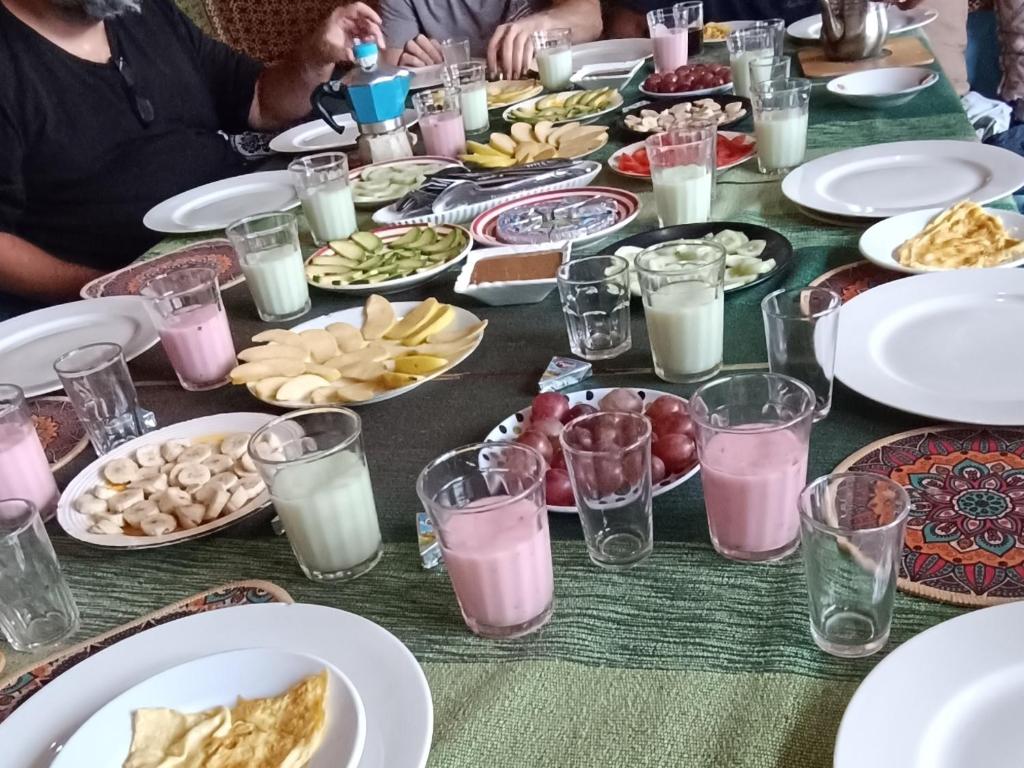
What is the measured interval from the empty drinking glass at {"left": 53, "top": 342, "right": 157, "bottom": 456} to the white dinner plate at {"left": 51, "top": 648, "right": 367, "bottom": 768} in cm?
50

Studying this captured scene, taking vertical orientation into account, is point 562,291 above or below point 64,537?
above

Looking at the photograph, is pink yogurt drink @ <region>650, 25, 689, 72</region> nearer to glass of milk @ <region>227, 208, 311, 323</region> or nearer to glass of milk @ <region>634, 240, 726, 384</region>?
glass of milk @ <region>227, 208, 311, 323</region>

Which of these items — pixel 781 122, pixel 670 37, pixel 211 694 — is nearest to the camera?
pixel 211 694

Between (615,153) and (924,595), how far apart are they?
48.6 inches

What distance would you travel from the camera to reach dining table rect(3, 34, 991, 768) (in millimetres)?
635

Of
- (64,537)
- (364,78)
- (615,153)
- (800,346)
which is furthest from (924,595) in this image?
(364,78)

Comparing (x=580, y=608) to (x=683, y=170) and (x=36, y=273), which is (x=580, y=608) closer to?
(x=683, y=170)

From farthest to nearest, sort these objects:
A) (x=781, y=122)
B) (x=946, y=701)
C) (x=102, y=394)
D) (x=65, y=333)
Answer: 1. (x=781, y=122)
2. (x=65, y=333)
3. (x=102, y=394)
4. (x=946, y=701)

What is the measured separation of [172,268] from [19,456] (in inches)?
28.0

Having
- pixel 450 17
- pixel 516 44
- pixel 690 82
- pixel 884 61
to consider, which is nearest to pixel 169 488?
pixel 690 82

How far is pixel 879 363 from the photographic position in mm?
997

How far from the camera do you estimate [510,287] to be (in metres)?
1.26

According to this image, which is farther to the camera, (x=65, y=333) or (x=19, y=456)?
(x=65, y=333)

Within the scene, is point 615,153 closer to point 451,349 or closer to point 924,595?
point 451,349
